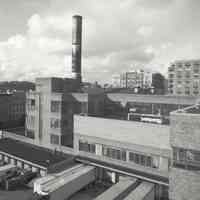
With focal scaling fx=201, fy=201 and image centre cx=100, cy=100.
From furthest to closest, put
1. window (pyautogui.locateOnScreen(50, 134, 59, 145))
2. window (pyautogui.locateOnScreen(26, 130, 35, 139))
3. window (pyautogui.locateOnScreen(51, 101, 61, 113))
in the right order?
window (pyautogui.locateOnScreen(26, 130, 35, 139)) → window (pyautogui.locateOnScreen(50, 134, 59, 145)) → window (pyautogui.locateOnScreen(51, 101, 61, 113))

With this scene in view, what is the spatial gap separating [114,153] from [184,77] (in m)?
69.2

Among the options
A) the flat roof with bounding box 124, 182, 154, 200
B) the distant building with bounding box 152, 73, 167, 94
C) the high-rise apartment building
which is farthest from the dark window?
the high-rise apartment building

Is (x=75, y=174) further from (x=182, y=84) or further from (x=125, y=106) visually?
(x=182, y=84)

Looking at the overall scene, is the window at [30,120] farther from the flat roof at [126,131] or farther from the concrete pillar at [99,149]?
the concrete pillar at [99,149]

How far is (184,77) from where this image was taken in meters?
88.3

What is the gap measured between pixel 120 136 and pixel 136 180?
664 cm

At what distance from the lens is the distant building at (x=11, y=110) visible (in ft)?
212

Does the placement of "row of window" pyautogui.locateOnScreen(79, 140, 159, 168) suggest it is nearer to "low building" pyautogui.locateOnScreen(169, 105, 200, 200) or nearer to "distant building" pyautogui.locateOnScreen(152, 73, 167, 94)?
"low building" pyautogui.locateOnScreen(169, 105, 200, 200)

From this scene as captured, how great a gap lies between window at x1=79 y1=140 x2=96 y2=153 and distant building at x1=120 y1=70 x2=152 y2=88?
315 ft

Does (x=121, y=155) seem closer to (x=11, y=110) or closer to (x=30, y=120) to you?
(x=30, y=120)

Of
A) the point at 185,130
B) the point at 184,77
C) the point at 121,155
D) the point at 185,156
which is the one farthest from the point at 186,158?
the point at 184,77

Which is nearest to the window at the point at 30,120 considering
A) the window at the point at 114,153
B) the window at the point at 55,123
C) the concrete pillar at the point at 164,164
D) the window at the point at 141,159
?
the window at the point at 55,123

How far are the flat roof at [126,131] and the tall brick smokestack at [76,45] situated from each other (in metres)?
22.6

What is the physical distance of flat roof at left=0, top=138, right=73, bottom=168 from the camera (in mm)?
34344
